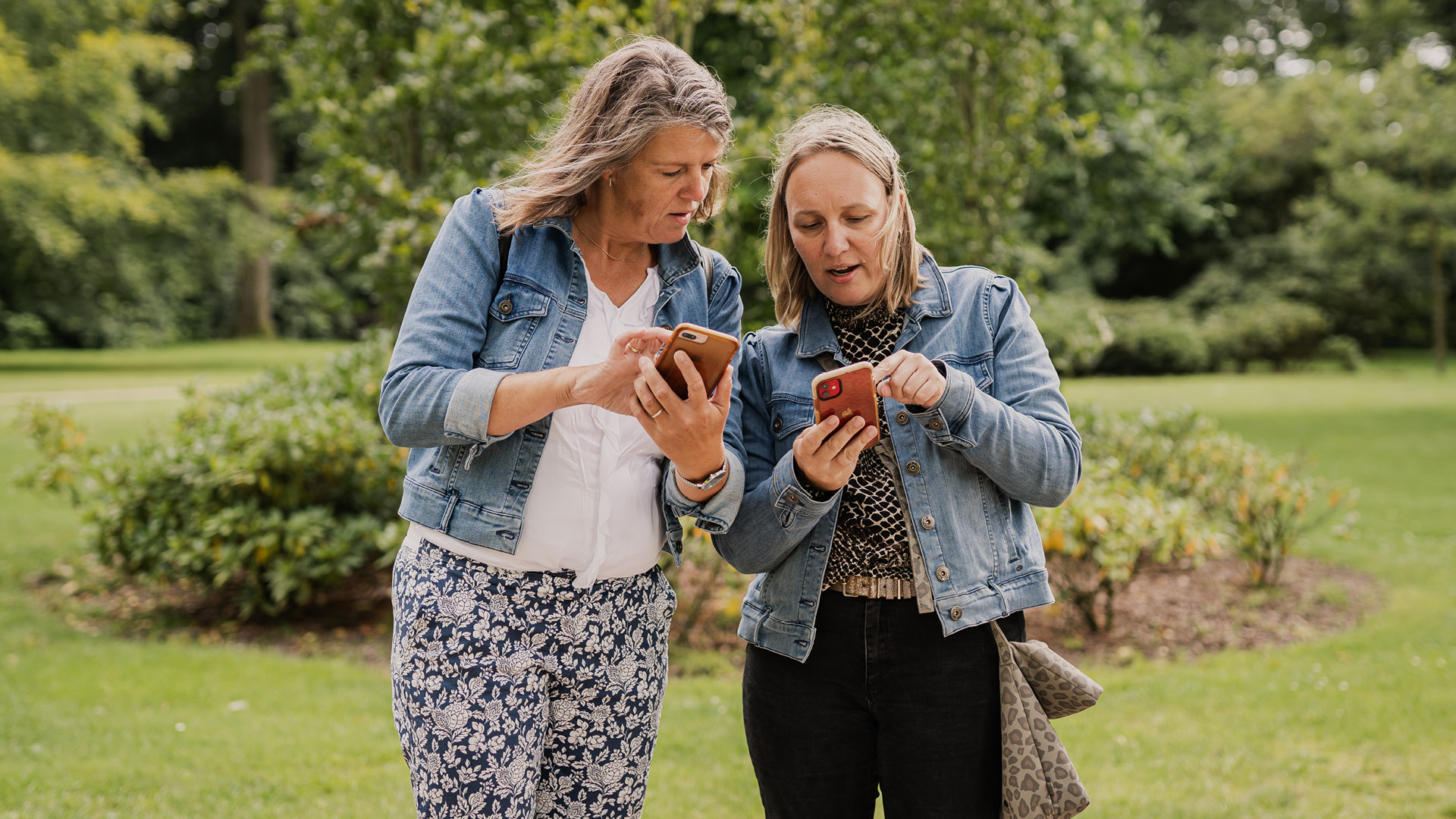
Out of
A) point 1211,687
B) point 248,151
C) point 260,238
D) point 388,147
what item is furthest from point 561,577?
point 248,151

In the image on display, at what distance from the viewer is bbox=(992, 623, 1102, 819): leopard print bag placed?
2.08m

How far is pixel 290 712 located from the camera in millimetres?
4781

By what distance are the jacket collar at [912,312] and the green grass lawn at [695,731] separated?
2.26 meters

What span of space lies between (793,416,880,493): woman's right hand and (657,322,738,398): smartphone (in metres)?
0.22

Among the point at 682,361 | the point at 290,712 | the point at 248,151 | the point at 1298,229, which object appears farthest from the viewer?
the point at 248,151

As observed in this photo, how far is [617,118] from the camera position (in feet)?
6.54

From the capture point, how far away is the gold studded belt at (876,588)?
7.02 feet

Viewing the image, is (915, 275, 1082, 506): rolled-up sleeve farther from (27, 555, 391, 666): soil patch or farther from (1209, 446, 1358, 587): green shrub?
(1209, 446, 1358, 587): green shrub

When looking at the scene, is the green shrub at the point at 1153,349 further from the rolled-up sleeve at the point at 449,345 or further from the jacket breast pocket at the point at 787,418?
the rolled-up sleeve at the point at 449,345

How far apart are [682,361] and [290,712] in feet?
12.3

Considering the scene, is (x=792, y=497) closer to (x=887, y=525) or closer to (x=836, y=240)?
(x=887, y=525)

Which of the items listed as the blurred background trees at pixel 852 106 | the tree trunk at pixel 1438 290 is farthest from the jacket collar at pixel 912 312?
the tree trunk at pixel 1438 290

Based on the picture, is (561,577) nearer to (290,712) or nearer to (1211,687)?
(290,712)

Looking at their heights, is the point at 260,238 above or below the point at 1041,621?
above
